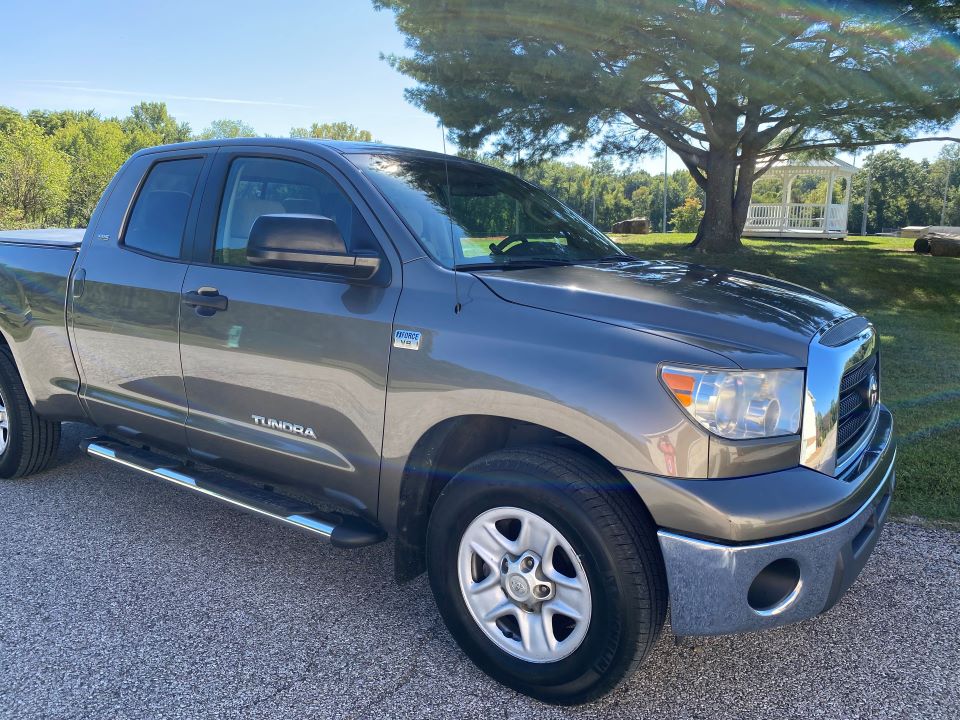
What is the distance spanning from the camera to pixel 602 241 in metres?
4.10

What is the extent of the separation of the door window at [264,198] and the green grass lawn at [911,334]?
3.50m

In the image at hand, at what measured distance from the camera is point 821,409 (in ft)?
8.09

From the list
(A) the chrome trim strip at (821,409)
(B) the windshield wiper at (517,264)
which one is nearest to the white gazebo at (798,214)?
(B) the windshield wiper at (517,264)

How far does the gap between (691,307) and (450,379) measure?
34.2 inches

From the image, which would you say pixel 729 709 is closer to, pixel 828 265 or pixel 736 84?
pixel 736 84

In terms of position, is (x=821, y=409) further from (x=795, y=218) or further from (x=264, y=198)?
(x=795, y=218)

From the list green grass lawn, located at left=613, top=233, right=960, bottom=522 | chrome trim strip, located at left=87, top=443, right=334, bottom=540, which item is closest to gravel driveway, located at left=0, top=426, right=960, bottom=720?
chrome trim strip, located at left=87, top=443, right=334, bottom=540

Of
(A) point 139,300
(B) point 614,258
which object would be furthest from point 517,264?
(A) point 139,300

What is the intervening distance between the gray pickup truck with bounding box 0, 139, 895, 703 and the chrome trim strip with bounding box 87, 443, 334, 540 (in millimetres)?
14

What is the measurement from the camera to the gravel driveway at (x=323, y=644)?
2645mm

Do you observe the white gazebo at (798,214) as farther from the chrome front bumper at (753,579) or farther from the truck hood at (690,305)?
the chrome front bumper at (753,579)

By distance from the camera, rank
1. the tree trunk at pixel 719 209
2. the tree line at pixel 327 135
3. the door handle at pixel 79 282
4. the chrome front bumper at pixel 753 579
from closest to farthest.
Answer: the chrome front bumper at pixel 753 579, the door handle at pixel 79 282, the tree trunk at pixel 719 209, the tree line at pixel 327 135

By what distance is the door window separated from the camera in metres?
3.38

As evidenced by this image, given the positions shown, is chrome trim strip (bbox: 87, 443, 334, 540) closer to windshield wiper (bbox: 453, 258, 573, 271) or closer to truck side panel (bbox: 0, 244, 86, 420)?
truck side panel (bbox: 0, 244, 86, 420)
